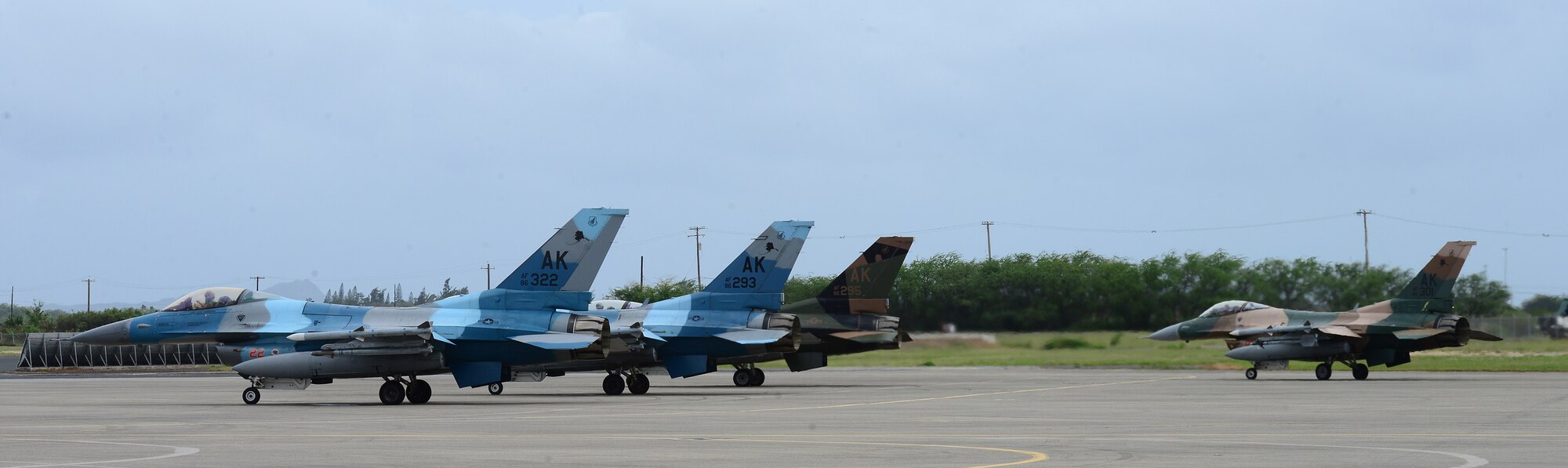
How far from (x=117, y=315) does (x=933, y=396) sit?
128 feet

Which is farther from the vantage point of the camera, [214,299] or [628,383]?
→ [628,383]

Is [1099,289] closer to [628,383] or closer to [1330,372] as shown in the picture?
[1330,372]

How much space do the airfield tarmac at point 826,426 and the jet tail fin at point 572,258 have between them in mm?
2334

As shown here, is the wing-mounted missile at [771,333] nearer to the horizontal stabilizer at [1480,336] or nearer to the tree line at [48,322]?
the horizontal stabilizer at [1480,336]

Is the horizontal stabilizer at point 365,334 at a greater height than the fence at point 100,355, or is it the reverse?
the horizontal stabilizer at point 365,334

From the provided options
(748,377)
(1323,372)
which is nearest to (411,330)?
(748,377)

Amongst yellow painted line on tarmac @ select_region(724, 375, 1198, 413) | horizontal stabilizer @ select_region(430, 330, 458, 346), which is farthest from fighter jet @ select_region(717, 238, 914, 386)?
horizontal stabilizer @ select_region(430, 330, 458, 346)

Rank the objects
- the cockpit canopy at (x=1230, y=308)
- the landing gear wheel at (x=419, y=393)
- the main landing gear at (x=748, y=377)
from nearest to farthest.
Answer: the landing gear wheel at (x=419, y=393)
the main landing gear at (x=748, y=377)
the cockpit canopy at (x=1230, y=308)

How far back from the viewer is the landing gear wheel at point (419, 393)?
27.7 meters

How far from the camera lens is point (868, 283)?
3631 cm

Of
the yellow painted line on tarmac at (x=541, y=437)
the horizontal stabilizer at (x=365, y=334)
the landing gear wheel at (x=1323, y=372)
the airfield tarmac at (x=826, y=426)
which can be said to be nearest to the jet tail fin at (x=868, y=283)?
the airfield tarmac at (x=826, y=426)

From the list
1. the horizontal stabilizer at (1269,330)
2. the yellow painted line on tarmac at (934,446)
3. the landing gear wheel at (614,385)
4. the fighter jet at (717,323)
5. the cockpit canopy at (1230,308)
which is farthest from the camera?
the cockpit canopy at (1230,308)

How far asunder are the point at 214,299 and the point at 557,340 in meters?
7.25

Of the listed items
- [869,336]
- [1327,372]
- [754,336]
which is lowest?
[1327,372]
